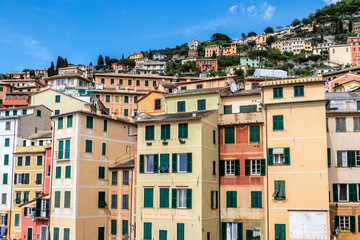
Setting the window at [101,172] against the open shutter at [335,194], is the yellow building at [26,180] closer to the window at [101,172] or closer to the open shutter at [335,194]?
the window at [101,172]

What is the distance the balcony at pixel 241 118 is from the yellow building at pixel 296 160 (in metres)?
0.94

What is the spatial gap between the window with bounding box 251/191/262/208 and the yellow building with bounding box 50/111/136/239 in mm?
16906

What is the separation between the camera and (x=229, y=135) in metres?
42.4

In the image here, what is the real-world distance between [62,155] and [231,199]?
63.1ft

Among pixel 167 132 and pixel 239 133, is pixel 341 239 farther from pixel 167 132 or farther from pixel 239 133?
pixel 167 132

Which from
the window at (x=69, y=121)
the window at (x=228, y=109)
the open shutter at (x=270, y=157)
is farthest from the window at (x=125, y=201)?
the open shutter at (x=270, y=157)

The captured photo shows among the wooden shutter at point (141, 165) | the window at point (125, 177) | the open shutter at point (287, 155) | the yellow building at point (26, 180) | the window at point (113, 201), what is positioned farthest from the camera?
the yellow building at point (26, 180)

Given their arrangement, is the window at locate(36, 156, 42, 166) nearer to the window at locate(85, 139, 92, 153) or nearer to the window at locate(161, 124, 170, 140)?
the window at locate(85, 139, 92, 153)

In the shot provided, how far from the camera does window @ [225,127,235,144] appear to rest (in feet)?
139

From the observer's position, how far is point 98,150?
4659 cm

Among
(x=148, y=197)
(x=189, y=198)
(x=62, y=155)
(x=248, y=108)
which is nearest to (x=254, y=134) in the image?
(x=248, y=108)

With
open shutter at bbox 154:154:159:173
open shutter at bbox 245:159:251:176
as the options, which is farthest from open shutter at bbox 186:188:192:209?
open shutter at bbox 245:159:251:176

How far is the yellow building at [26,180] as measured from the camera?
54625 millimetres

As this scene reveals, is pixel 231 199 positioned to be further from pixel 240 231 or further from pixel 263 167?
pixel 263 167
